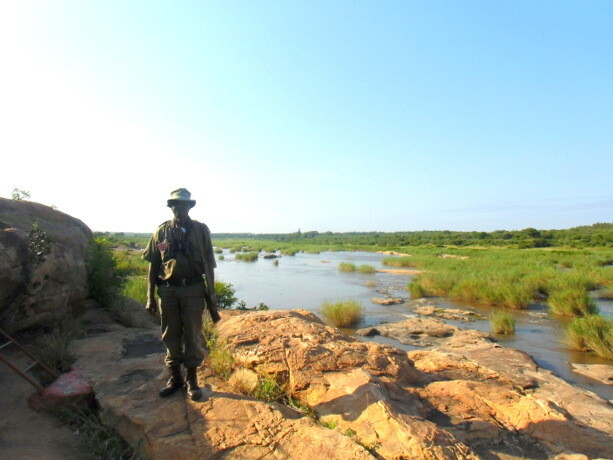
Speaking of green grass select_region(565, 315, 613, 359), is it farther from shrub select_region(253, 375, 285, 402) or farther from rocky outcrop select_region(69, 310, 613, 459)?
shrub select_region(253, 375, 285, 402)

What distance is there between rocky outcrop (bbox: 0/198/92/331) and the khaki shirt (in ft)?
7.95


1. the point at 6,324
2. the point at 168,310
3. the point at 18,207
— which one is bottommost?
the point at 6,324

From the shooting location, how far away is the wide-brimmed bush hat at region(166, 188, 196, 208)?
3.80m

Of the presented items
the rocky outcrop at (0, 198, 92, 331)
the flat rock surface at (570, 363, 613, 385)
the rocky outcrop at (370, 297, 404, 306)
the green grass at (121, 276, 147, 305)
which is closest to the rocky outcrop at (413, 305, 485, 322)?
the rocky outcrop at (370, 297, 404, 306)

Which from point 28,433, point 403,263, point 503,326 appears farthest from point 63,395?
point 403,263

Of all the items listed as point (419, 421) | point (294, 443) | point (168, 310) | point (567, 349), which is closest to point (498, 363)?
point (567, 349)

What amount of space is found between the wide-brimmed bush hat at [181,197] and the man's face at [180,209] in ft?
0.07

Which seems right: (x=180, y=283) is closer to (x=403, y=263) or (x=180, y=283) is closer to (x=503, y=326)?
(x=503, y=326)

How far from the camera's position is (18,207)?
6.20 meters

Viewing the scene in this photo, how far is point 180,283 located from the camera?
3.80m

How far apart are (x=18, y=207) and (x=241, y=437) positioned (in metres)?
5.55

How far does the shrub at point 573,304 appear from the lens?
1277 cm

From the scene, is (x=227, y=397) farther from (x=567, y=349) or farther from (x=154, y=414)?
(x=567, y=349)

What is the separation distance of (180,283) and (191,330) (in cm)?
48
